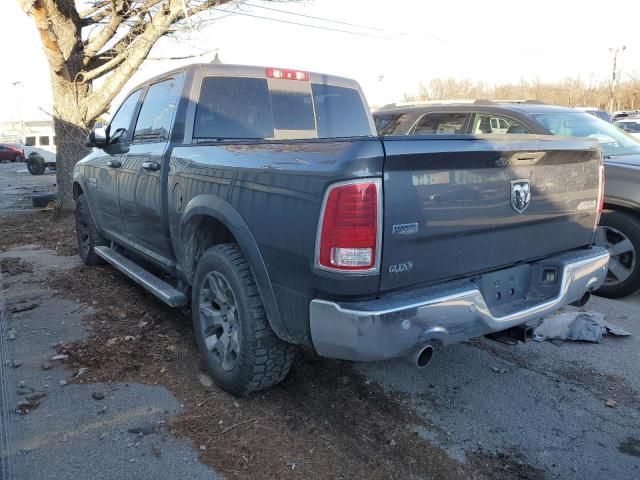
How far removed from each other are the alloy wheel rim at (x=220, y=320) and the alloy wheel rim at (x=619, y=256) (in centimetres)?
386

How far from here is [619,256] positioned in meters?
5.21

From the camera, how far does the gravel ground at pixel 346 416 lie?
2656 millimetres

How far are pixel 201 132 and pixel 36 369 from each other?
203 cm

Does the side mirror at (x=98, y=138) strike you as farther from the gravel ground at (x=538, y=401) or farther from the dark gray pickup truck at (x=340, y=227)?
the gravel ground at (x=538, y=401)

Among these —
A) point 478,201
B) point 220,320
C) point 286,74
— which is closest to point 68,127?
point 286,74

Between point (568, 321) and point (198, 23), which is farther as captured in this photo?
point (198, 23)

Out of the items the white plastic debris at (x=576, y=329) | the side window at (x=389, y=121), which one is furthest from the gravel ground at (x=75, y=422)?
the side window at (x=389, y=121)

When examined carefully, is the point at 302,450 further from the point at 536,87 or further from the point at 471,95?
the point at 536,87

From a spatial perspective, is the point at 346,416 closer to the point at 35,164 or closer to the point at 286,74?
the point at 286,74

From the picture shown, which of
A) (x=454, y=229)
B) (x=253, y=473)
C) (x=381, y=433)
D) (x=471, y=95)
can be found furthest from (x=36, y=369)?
(x=471, y=95)

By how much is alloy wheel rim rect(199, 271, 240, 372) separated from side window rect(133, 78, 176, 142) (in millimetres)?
1309

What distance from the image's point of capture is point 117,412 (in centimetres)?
313

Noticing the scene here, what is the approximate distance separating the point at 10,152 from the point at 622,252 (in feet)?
143

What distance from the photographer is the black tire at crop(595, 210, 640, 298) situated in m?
5.07
